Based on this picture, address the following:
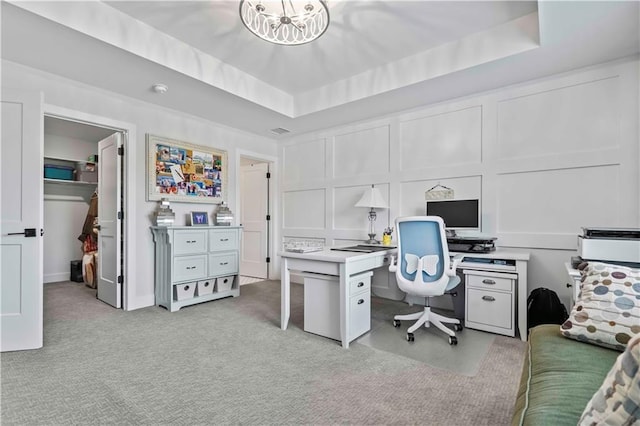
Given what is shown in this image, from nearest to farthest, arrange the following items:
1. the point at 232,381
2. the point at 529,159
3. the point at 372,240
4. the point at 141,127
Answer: the point at 232,381, the point at 529,159, the point at 141,127, the point at 372,240

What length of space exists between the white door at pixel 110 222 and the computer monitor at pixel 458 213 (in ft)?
12.2

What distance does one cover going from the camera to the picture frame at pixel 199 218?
4.23 metres

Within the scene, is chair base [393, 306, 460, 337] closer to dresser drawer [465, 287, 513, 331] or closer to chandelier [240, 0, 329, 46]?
dresser drawer [465, 287, 513, 331]

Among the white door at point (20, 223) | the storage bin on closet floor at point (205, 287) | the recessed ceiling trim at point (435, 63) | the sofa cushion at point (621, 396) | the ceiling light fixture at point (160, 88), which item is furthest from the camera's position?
the storage bin on closet floor at point (205, 287)

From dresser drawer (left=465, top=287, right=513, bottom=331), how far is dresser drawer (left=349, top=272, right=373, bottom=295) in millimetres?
1015

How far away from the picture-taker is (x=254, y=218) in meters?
5.73

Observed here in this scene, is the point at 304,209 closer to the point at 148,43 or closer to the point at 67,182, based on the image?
the point at 148,43

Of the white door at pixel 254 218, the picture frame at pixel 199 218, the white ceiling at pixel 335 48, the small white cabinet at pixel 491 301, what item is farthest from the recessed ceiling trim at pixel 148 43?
the small white cabinet at pixel 491 301

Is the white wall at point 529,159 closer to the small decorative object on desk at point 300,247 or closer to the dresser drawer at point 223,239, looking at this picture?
the small decorative object on desk at point 300,247

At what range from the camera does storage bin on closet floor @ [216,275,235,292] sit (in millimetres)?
4191

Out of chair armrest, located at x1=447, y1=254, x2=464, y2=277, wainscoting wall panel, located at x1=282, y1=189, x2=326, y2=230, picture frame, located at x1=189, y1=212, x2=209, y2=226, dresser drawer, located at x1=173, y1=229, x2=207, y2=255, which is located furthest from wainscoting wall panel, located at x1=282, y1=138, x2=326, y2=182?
chair armrest, located at x1=447, y1=254, x2=464, y2=277

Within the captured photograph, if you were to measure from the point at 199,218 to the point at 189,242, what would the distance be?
545mm

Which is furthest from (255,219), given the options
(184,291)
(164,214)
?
(184,291)

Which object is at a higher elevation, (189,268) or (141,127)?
(141,127)
